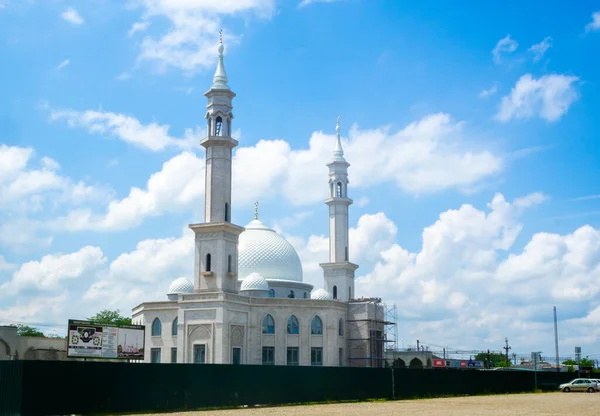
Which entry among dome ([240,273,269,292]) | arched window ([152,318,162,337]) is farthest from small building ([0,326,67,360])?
dome ([240,273,269,292])

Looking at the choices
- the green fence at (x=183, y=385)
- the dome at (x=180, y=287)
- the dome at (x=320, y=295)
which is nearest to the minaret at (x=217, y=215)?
the dome at (x=180, y=287)

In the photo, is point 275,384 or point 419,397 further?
point 419,397

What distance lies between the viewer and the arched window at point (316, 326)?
66875mm

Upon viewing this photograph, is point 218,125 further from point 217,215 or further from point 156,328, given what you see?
point 156,328

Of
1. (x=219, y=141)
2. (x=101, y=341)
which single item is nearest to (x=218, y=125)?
(x=219, y=141)

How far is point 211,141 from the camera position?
61469mm

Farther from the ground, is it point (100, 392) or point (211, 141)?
point (211, 141)

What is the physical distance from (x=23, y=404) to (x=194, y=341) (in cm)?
3272

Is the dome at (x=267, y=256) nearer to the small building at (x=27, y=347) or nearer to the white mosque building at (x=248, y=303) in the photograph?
the white mosque building at (x=248, y=303)

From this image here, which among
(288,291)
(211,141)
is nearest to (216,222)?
(211,141)

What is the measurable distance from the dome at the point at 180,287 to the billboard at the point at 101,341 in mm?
21879

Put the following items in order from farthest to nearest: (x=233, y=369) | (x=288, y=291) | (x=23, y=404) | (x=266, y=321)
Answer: (x=288, y=291) < (x=266, y=321) < (x=233, y=369) < (x=23, y=404)

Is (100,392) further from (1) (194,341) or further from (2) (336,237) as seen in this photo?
(2) (336,237)

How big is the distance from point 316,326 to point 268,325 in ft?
15.7
